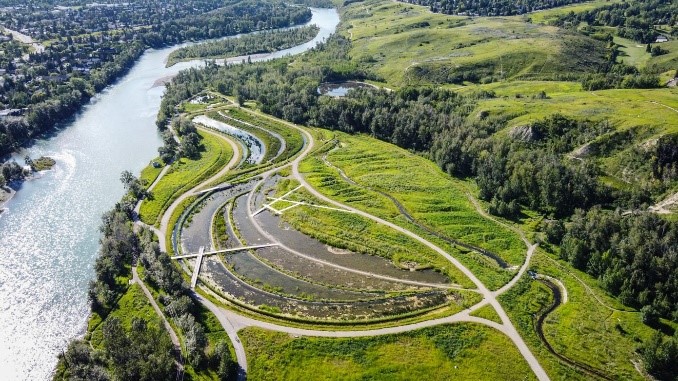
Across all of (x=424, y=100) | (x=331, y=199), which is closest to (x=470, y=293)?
(x=331, y=199)

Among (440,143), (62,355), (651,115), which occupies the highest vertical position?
(651,115)

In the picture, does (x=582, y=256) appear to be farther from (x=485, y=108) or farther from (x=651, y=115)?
(x=485, y=108)

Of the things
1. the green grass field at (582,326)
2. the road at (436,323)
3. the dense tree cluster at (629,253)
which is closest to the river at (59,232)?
the road at (436,323)

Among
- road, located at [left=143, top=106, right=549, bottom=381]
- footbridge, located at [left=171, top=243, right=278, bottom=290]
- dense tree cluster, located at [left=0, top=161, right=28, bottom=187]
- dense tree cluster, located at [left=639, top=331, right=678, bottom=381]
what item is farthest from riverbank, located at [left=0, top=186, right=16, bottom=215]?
dense tree cluster, located at [left=639, top=331, right=678, bottom=381]

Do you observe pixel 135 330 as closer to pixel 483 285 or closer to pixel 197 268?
pixel 197 268

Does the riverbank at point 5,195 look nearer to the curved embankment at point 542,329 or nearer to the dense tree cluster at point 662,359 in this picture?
the curved embankment at point 542,329

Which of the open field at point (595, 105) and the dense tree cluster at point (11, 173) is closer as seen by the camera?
the open field at point (595, 105)

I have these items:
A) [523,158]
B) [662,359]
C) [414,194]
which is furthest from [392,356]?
[523,158]
